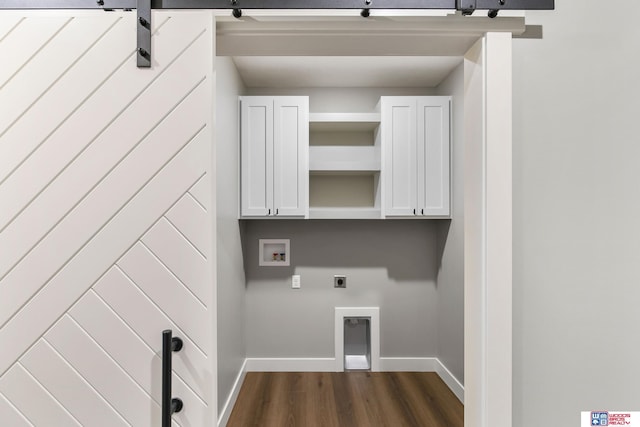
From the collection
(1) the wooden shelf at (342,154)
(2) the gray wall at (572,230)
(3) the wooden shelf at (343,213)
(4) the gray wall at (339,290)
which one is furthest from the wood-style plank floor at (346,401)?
(1) the wooden shelf at (342,154)

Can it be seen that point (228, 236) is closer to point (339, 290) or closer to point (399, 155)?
point (339, 290)

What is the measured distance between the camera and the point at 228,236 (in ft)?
8.32

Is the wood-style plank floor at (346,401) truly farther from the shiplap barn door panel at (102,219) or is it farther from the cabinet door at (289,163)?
the shiplap barn door panel at (102,219)

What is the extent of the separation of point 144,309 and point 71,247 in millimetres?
268

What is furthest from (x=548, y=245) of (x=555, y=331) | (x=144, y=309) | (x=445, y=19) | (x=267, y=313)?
(x=267, y=313)

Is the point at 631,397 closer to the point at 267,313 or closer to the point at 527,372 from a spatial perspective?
the point at 527,372

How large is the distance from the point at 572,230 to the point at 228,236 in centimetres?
205

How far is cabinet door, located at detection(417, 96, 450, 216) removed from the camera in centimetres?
294

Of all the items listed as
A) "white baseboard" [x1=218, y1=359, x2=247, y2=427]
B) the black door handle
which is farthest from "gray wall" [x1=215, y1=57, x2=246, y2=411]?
the black door handle

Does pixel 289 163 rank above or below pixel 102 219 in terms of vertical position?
above

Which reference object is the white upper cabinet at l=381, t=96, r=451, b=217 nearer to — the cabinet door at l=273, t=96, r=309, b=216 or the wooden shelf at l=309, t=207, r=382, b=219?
the wooden shelf at l=309, t=207, r=382, b=219

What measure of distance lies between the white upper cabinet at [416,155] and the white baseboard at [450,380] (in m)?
1.32

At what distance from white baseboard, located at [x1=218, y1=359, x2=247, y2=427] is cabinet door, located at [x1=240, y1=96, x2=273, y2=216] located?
134cm

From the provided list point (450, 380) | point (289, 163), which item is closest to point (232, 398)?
point (450, 380)
